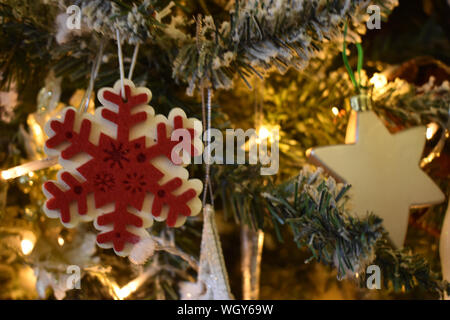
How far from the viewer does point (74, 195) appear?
0.36 metres

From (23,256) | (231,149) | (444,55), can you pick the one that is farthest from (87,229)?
(444,55)

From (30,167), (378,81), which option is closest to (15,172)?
(30,167)

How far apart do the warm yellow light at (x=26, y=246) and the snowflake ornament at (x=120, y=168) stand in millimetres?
156

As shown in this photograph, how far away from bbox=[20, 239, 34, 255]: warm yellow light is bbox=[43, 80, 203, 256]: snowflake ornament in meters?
0.16

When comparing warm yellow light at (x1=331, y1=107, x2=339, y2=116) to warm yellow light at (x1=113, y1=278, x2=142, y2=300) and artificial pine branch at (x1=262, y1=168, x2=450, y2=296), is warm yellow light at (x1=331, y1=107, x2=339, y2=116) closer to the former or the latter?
artificial pine branch at (x1=262, y1=168, x2=450, y2=296)

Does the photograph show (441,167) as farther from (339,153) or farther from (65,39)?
(65,39)

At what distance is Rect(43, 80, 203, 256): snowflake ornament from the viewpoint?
1.17 ft

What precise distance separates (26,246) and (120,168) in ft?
0.68

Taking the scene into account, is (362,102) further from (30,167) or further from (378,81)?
Answer: (30,167)

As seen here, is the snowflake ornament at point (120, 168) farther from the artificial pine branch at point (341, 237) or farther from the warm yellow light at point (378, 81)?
the warm yellow light at point (378, 81)

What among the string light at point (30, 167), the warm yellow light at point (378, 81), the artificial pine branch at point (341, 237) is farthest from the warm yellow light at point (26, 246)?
the warm yellow light at point (378, 81)

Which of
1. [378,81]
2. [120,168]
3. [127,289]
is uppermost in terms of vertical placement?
[378,81]

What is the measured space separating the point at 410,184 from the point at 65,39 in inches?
13.9

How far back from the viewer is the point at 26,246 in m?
0.48
